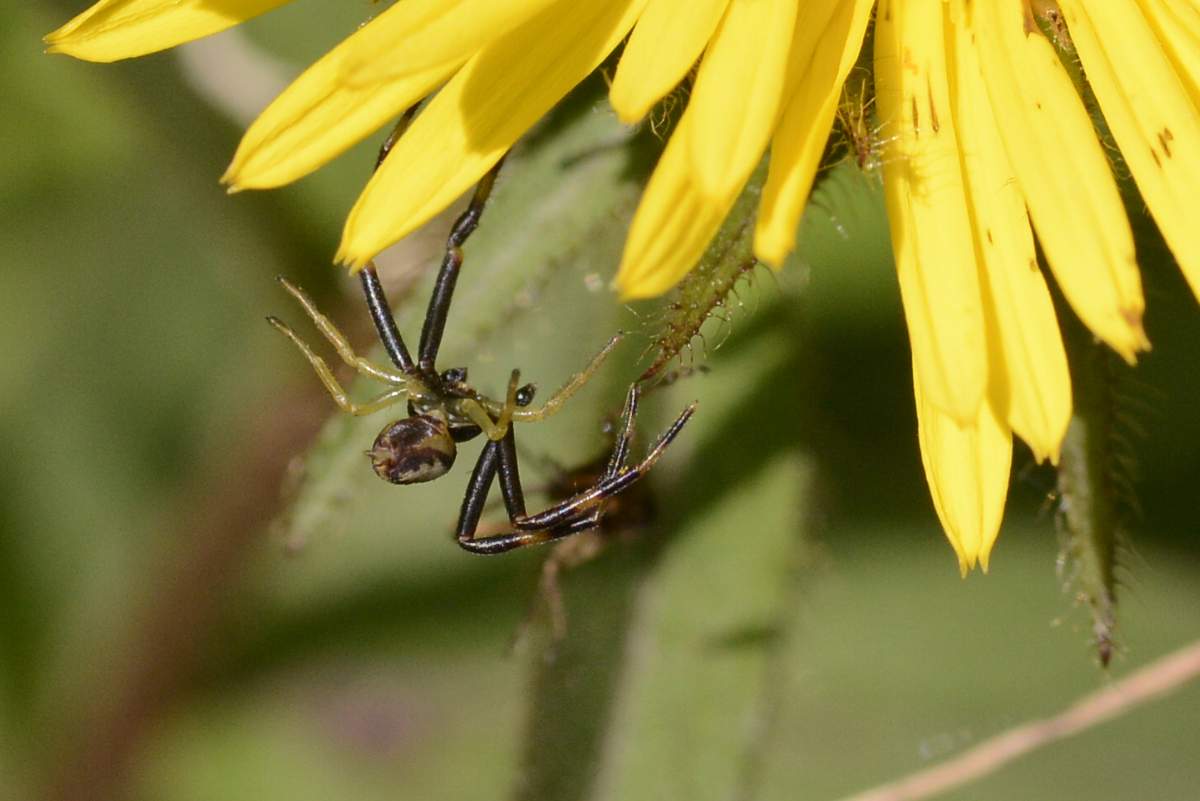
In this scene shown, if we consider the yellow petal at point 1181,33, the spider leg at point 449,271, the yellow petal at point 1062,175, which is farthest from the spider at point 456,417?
the yellow petal at point 1181,33

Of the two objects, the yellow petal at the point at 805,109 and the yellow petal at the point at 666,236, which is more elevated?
the yellow petal at the point at 666,236

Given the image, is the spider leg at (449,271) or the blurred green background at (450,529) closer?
the spider leg at (449,271)

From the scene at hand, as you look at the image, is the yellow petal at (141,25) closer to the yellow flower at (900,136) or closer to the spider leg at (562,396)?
the yellow flower at (900,136)

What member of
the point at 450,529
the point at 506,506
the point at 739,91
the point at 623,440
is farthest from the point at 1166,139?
the point at 450,529

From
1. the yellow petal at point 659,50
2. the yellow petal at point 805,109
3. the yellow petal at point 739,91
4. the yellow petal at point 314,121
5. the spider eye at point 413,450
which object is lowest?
the spider eye at point 413,450

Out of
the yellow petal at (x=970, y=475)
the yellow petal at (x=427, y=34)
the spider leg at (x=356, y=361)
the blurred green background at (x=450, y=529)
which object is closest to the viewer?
the yellow petal at (x=427, y=34)

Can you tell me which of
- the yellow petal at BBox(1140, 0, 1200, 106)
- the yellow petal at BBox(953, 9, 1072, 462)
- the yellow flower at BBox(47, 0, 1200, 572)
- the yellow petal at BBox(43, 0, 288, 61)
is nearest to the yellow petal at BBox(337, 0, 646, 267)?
the yellow flower at BBox(47, 0, 1200, 572)

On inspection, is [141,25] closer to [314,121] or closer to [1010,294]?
[314,121]
